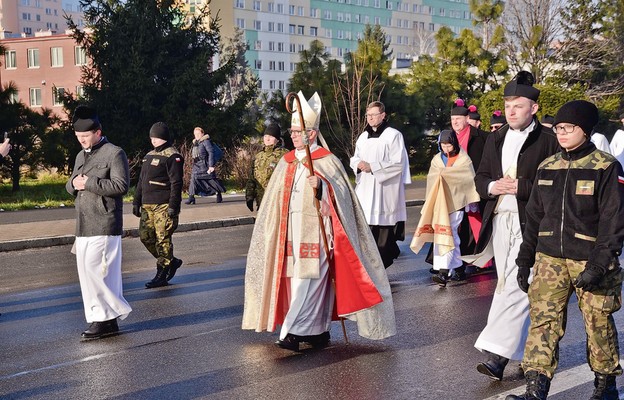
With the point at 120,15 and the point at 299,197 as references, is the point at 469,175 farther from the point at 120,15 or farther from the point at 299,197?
the point at 120,15

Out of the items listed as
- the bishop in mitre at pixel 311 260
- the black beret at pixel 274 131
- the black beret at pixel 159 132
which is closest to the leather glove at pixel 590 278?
the bishop in mitre at pixel 311 260

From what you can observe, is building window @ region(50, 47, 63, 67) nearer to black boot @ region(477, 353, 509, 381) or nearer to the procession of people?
the procession of people

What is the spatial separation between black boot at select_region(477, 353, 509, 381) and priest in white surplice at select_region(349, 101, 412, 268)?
4524mm

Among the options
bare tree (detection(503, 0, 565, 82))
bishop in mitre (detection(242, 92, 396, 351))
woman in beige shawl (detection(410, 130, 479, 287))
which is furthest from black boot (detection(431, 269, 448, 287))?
bare tree (detection(503, 0, 565, 82))

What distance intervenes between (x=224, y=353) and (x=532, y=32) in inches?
1496

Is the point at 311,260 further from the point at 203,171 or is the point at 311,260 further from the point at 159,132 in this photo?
the point at 203,171

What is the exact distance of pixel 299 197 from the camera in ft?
24.0

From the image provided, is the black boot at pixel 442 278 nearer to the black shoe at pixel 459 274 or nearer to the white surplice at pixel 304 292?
the black shoe at pixel 459 274

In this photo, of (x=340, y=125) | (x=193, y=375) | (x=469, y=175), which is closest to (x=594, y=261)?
(x=193, y=375)

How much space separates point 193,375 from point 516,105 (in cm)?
290

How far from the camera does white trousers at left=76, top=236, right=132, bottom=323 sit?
7.96 meters

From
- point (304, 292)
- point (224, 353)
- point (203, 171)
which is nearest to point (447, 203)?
point (304, 292)

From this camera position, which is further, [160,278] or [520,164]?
[160,278]

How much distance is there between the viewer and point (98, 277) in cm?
797
